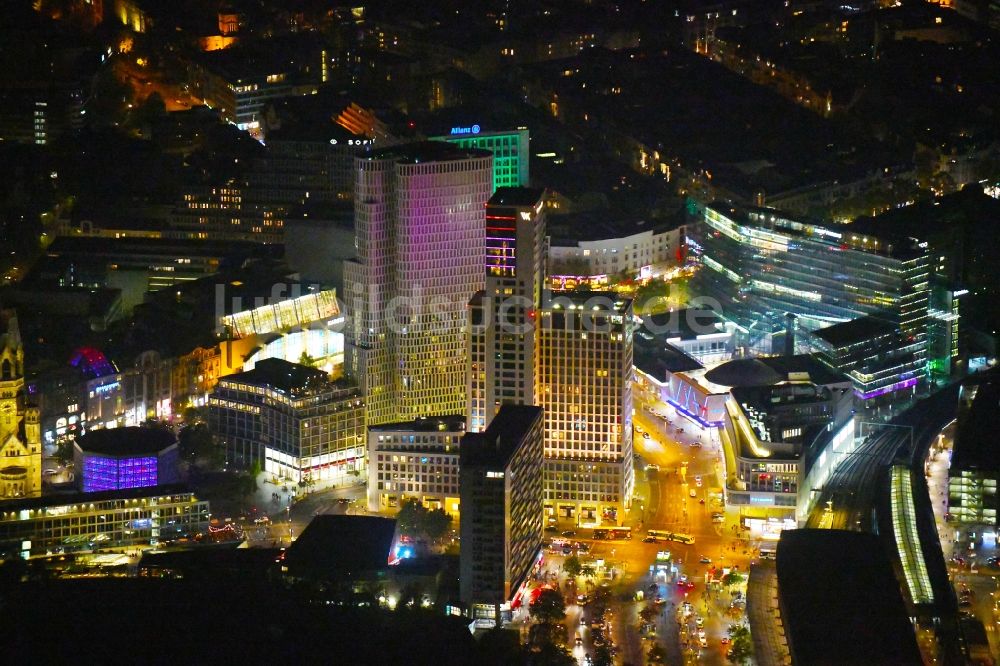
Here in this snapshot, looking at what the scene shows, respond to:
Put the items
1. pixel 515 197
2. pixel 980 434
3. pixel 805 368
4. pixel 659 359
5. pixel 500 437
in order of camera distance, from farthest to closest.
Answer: pixel 659 359 < pixel 805 368 < pixel 980 434 < pixel 515 197 < pixel 500 437

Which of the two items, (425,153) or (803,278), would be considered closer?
(425,153)

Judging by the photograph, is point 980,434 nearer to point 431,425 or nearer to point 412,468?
point 431,425

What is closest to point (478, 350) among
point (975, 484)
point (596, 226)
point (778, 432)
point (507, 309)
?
point (507, 309)

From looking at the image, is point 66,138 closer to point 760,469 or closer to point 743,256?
point 743,256

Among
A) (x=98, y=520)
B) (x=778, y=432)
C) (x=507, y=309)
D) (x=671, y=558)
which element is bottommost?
(x=671, y=558)

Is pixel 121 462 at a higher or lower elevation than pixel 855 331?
lower

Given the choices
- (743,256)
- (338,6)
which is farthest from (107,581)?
(338,6)

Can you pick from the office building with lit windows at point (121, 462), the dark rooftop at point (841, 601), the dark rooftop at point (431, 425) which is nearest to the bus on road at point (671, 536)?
the dark rooftop at point (841, 601)
